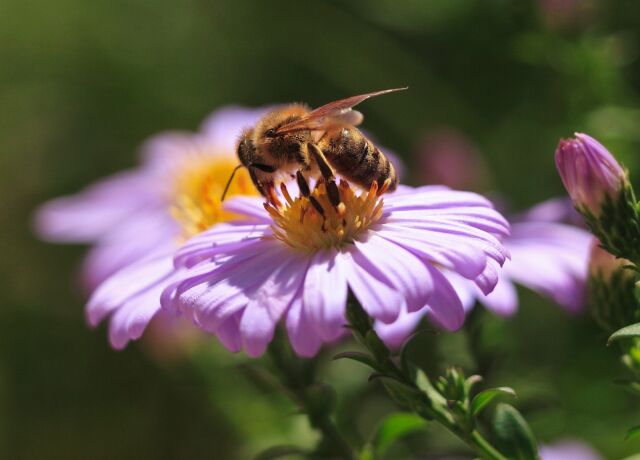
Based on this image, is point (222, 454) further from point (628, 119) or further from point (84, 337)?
point (628, 119)

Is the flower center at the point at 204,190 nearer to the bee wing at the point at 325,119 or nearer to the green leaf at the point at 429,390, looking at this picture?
the bee wing at the point at 325,119

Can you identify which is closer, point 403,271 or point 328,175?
point 403,271

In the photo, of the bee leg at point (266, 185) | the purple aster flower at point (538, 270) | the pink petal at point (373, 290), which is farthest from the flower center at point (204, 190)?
the pink petal at point (373, 290)

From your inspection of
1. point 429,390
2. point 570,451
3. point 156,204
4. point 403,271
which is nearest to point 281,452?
point 429,390

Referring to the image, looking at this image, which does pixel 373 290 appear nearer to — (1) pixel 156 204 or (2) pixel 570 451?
(2) pixel 570 451

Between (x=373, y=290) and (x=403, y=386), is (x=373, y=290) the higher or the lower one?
the higher one

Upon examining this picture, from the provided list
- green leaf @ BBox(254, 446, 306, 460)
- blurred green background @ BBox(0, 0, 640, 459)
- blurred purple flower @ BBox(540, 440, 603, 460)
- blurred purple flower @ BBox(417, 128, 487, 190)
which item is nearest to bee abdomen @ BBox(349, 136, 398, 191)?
blurred green background @ BBox(0, 0, 640, 459)

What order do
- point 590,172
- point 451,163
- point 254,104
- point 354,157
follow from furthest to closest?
point 254,104, point 451,163, point 354,157, point 590,172

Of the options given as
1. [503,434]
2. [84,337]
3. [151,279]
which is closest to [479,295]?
[503,434]

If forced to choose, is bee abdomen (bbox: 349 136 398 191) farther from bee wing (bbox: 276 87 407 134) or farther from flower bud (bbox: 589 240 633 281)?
flower bud (bbox: 589 240 633 281)
